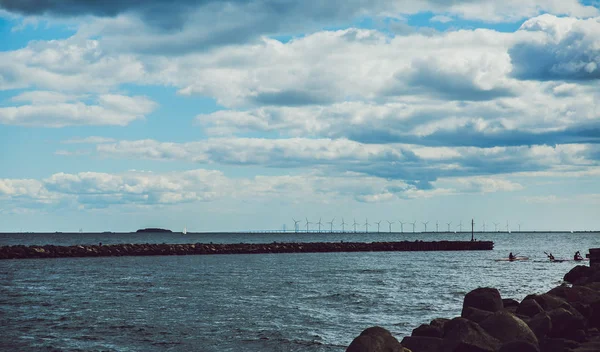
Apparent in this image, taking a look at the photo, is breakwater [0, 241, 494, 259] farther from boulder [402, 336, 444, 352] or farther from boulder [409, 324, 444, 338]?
boulder [402, 336, 444, 352]

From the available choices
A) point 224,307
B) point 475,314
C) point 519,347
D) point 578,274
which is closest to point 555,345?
point 519,347

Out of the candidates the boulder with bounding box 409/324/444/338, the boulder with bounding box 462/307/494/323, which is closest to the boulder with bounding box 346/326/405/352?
the boulder with bounding box 409/324/444/338

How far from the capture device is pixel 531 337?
15055 mm

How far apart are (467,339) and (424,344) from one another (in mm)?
1246

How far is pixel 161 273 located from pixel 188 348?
3826 centimetres

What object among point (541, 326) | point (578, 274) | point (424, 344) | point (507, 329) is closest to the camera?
point (507, 329)

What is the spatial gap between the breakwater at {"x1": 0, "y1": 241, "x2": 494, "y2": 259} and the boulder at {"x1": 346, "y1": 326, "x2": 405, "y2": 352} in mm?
82557

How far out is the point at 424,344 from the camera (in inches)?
613

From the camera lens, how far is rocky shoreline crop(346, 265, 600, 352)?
13.7m

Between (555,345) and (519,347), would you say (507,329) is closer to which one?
(555,345)

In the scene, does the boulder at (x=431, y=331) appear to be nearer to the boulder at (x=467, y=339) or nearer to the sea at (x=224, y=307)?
the boulder at (x=467, y=339)

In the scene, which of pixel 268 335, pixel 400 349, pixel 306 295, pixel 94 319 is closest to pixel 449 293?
pixel 306 295

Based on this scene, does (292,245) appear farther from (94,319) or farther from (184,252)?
(94,319)

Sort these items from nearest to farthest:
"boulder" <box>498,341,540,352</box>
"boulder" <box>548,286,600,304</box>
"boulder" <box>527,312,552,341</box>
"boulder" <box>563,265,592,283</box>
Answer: "boulder" <box>498,341,540,352</box> → "boulder" <box>527,312,552,341</box> → "boulder" <box>548,286,600,304</box> → "boulder" <box>563,265,592,283</box>
